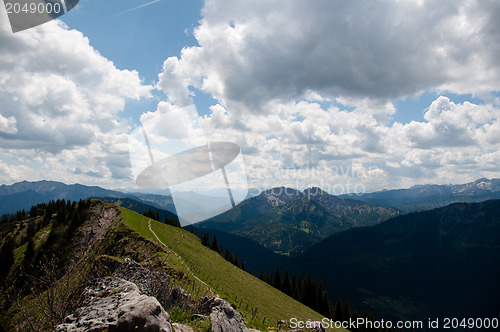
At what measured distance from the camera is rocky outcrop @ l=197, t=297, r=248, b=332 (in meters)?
10.3

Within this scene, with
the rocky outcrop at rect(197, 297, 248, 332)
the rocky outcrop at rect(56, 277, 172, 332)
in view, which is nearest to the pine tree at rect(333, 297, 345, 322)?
the rocky outcrop at rect(197, 297, 248, 332)

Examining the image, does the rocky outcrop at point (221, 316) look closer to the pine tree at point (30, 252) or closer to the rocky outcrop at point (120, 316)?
the rocky outcrop at point (120, 316)

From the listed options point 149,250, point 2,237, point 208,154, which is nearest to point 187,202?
point 208,154

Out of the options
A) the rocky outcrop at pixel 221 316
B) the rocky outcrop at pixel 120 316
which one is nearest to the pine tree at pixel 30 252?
the rocky outcrop at pixel 221 316

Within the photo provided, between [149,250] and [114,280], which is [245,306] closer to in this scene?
[149,250]

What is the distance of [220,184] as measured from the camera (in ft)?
51.4

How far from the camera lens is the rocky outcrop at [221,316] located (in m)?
10.3

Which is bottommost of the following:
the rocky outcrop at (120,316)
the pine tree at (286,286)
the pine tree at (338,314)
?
the pine tree at (338,314)

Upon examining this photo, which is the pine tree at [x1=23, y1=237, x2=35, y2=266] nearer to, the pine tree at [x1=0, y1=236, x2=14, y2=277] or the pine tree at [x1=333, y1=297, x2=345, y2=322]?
the pine tree at [x1=0, y1=236, x2=14, y2=277]

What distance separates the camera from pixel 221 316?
10.9 m

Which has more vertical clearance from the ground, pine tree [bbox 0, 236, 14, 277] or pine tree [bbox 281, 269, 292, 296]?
pine tree [bbox 0, 236, 14, 277]

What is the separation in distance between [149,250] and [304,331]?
92.7 ft

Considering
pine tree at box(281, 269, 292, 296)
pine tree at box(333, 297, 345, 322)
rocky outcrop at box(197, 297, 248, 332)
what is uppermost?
rocky outcrop at box(197, 297, 248, 332)

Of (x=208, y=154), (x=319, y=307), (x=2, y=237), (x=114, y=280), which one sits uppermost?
(x=208, y=154)
